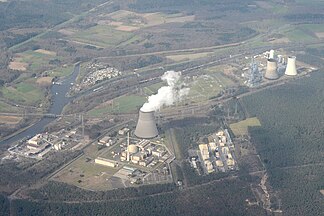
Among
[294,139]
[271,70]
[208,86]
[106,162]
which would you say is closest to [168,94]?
[208,86]

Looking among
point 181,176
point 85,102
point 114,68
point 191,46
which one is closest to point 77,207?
point 181,176

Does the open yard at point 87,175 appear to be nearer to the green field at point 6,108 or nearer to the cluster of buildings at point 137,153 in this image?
the cluster of buildings at point 137,153

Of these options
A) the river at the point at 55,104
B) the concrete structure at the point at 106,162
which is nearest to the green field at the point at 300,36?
the river at the point at 55,104

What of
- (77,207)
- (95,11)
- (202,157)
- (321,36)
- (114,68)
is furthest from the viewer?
(95,11)

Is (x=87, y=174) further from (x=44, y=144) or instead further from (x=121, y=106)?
(x=121, y=106)

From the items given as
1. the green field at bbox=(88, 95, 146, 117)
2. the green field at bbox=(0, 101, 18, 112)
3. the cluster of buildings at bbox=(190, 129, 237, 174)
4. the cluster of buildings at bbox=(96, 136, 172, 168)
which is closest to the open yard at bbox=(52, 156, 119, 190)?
the cluster of buildings at bbox=(96, 136, 172, 168)

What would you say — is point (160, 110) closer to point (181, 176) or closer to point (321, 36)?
point (181, 176)
